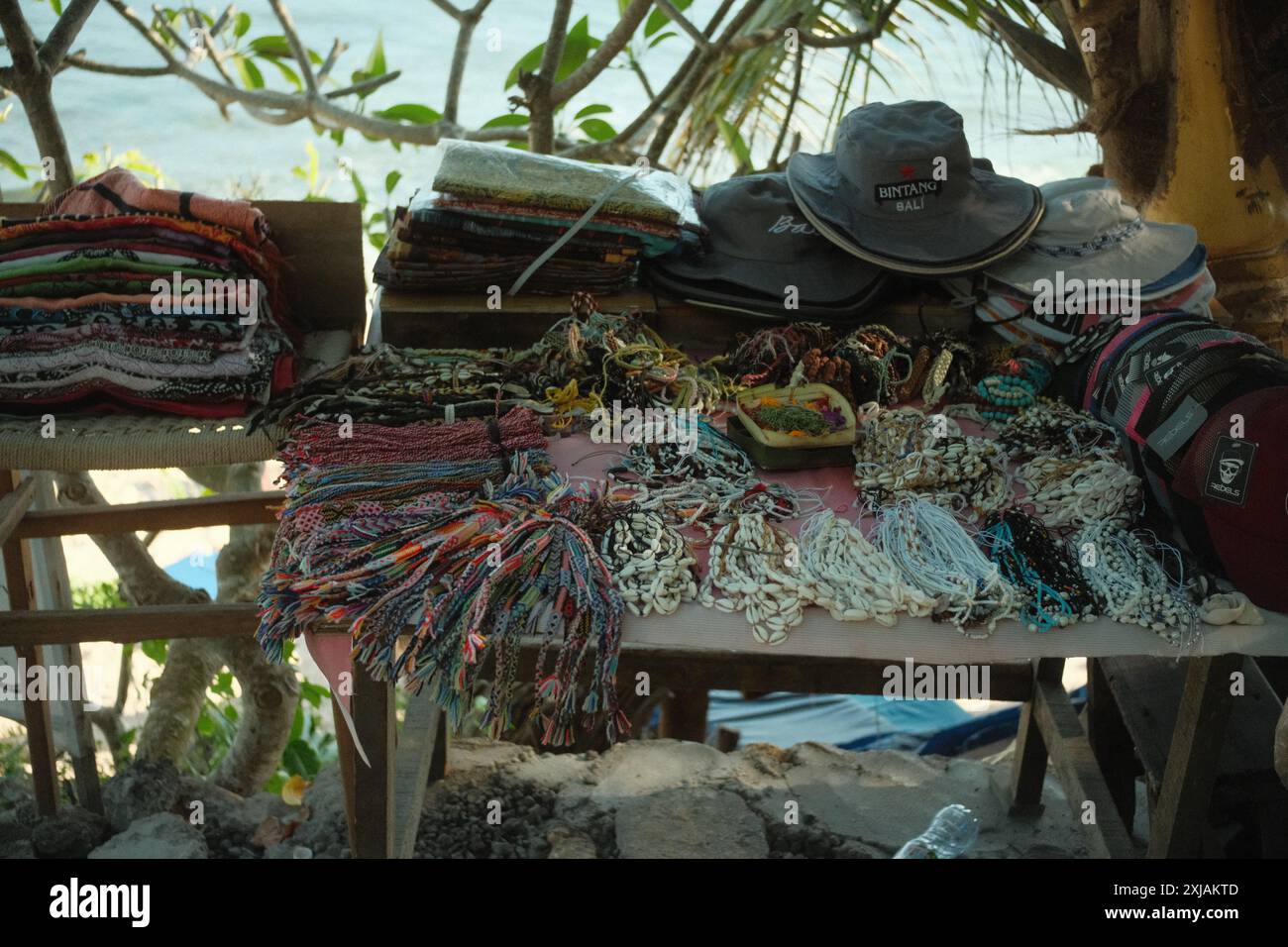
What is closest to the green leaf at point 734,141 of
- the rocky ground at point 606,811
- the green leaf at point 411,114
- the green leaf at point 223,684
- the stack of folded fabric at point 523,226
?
the green leaf at point 411,114

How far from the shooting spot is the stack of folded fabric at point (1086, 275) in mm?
2389

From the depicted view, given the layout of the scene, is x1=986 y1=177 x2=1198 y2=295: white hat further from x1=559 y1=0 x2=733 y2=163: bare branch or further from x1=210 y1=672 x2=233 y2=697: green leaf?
x1=210 y1=672 x2=233 y2=697: green leaf

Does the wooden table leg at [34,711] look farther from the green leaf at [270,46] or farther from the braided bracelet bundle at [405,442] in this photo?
the green leaf at [270,46]

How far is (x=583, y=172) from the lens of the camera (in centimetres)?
251

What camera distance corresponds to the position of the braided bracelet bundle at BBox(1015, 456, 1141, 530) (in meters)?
1.89

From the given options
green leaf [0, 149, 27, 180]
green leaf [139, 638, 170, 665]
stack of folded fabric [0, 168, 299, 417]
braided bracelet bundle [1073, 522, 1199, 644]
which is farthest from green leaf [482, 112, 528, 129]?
braided bracelet bundle [1073, 522, 1199, 644]

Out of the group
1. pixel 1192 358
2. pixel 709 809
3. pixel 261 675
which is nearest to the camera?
pixel 1192 358

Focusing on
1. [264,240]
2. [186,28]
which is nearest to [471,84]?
[186,28]

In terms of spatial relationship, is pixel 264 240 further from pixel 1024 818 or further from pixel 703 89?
pixel 1024 818

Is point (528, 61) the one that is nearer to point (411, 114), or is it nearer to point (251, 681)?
point (411, 114)

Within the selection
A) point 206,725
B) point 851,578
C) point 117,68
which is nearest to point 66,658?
point 206,725

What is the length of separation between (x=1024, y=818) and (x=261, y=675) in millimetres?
2111

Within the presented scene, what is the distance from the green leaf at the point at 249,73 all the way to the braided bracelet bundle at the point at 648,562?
2.68 m

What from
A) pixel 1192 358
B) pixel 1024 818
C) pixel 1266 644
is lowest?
pixel 1024 818
